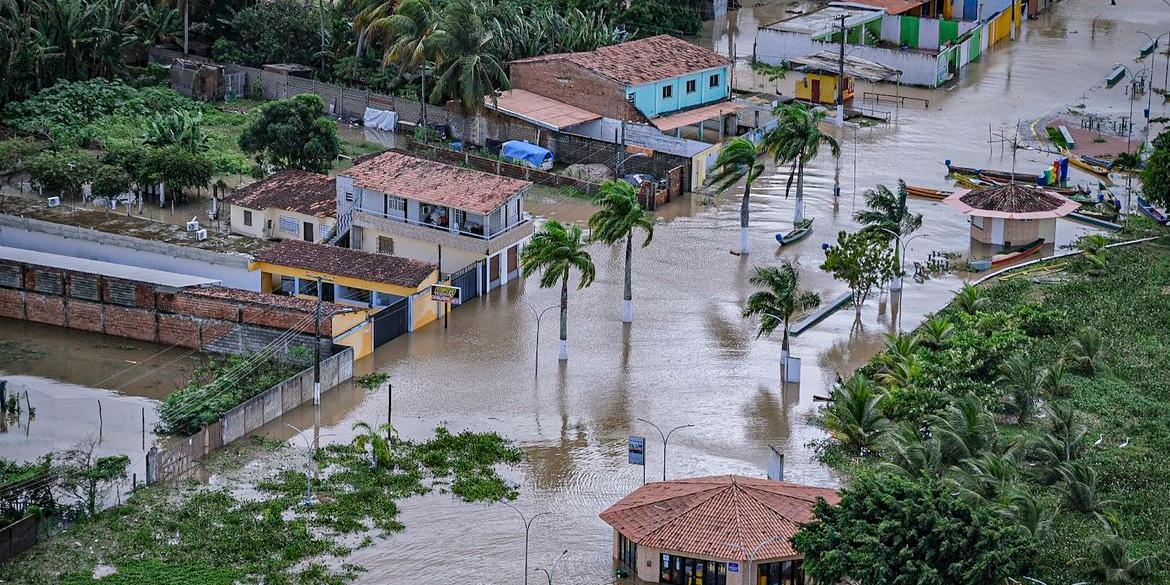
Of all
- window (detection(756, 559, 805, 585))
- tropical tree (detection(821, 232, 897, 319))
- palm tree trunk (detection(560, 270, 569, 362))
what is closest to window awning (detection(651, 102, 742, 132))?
tropical tree (detection(821, 232, 897, 319))

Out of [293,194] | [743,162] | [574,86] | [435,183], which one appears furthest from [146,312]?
[574,86]

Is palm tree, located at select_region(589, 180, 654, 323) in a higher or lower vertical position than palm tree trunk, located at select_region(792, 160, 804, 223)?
higher

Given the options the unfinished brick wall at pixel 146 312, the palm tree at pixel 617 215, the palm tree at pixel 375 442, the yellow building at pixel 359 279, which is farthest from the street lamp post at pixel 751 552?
the yellow building at pixel 359 279

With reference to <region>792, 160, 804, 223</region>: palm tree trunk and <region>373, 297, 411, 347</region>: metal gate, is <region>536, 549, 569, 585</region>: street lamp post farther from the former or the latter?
<region>792, 160, 804, 223</region>: palm tree trunk

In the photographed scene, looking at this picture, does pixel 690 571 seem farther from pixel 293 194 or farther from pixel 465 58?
pixel 465 58

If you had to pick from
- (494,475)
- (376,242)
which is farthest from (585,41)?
(494,475)

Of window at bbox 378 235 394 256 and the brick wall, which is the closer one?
window at bbox 378 235 394 256

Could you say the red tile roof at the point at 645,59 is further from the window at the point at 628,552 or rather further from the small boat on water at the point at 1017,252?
the window at the point at 628,552
